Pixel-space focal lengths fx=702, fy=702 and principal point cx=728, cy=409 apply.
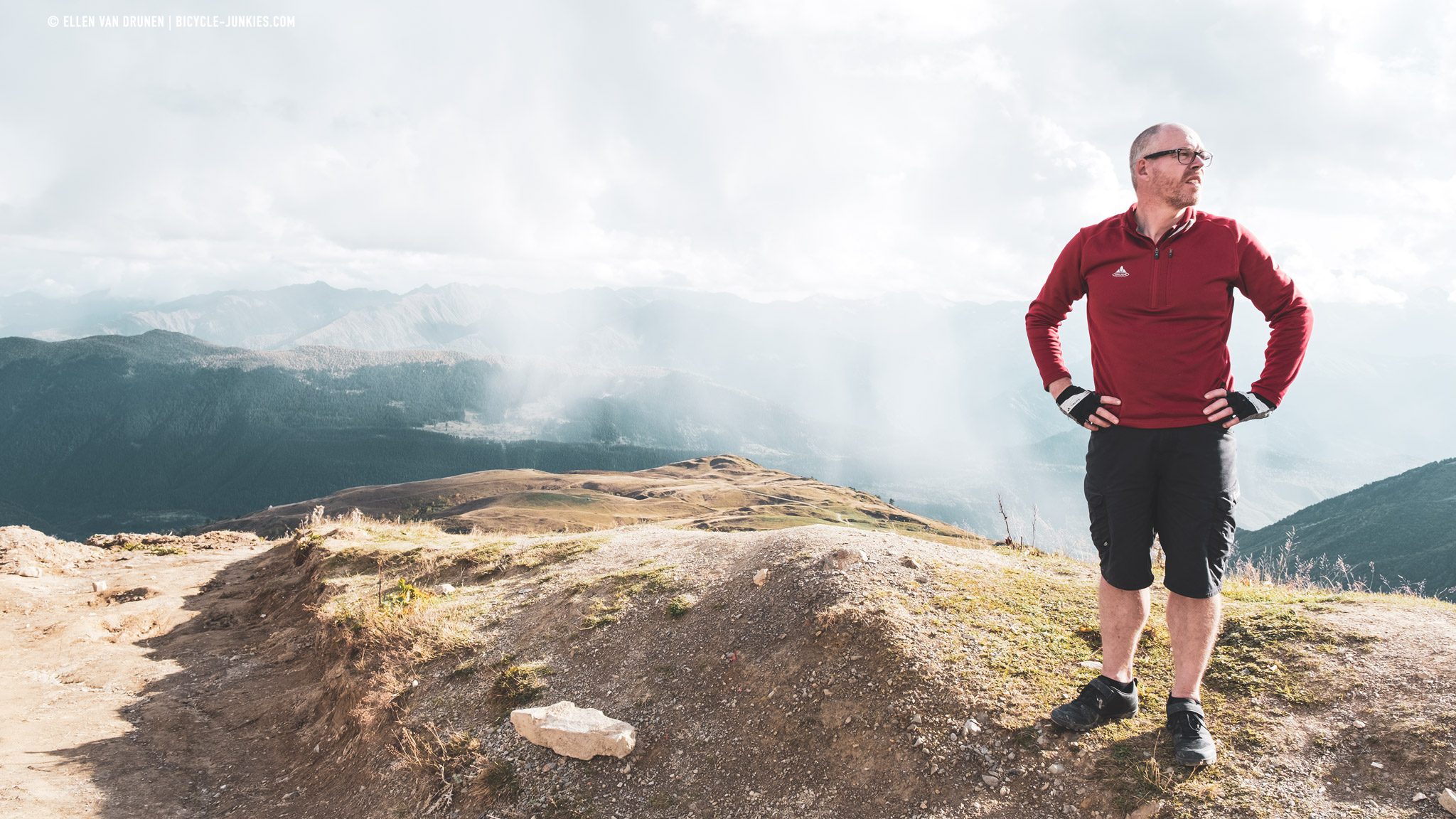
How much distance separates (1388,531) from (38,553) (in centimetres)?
21459

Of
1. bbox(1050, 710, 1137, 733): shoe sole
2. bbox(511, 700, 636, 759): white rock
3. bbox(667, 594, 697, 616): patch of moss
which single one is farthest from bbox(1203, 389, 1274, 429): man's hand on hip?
bbox(667, 594, 697, 616): patch of moss

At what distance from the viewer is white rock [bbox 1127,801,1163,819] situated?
14.7 ft

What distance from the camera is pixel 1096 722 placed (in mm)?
5234

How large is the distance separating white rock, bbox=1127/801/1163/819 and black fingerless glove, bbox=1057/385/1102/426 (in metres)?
2.48

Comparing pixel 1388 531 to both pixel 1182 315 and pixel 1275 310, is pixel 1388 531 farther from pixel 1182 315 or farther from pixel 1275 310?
pixel 1182 315

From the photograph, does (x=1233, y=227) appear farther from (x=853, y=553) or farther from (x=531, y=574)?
(x=531, y=574)

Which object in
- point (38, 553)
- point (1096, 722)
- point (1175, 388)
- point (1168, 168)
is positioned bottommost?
point (38, 553)

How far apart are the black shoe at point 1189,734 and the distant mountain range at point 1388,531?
502ft

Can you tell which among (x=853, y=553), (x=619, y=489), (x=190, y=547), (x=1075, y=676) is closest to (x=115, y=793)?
(x=853, y=553)

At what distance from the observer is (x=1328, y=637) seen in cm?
608

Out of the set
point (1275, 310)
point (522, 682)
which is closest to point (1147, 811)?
point (1275, 310)

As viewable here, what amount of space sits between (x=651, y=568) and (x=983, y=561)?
16.0 ft

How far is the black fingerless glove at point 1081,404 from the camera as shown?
16.3 feet

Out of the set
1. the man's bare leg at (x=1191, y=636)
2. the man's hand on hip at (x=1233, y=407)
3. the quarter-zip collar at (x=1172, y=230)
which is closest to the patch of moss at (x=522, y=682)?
the man's bare leg at (x=1191, y=636)
